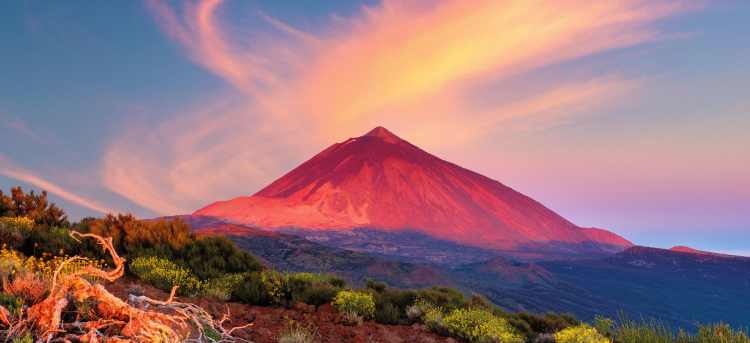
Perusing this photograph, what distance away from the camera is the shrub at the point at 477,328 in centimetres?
929

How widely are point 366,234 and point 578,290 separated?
56.2 metres

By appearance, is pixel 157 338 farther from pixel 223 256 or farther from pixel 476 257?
pixel 476 257

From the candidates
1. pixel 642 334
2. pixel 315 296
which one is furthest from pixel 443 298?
pixel 642 334

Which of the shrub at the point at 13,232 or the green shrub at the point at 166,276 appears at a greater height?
the shrub at the point at 13,232

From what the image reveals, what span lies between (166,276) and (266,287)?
2107 mm

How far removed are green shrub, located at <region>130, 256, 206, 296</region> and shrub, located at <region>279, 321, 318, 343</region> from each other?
9.30ft

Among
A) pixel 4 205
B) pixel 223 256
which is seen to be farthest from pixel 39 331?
pixel 4 205

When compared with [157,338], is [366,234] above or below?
above

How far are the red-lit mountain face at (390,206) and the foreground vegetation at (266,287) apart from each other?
408 feet

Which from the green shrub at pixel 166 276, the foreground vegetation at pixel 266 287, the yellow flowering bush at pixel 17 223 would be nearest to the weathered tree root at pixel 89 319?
the foreground vegetation at pixel 266 287

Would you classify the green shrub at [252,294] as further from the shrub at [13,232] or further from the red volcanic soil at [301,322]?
the shrub at [13,232]

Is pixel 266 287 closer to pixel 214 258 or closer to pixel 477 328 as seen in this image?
pixel 214 258

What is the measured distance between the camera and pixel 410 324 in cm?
1048

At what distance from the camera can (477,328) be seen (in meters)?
9.38
